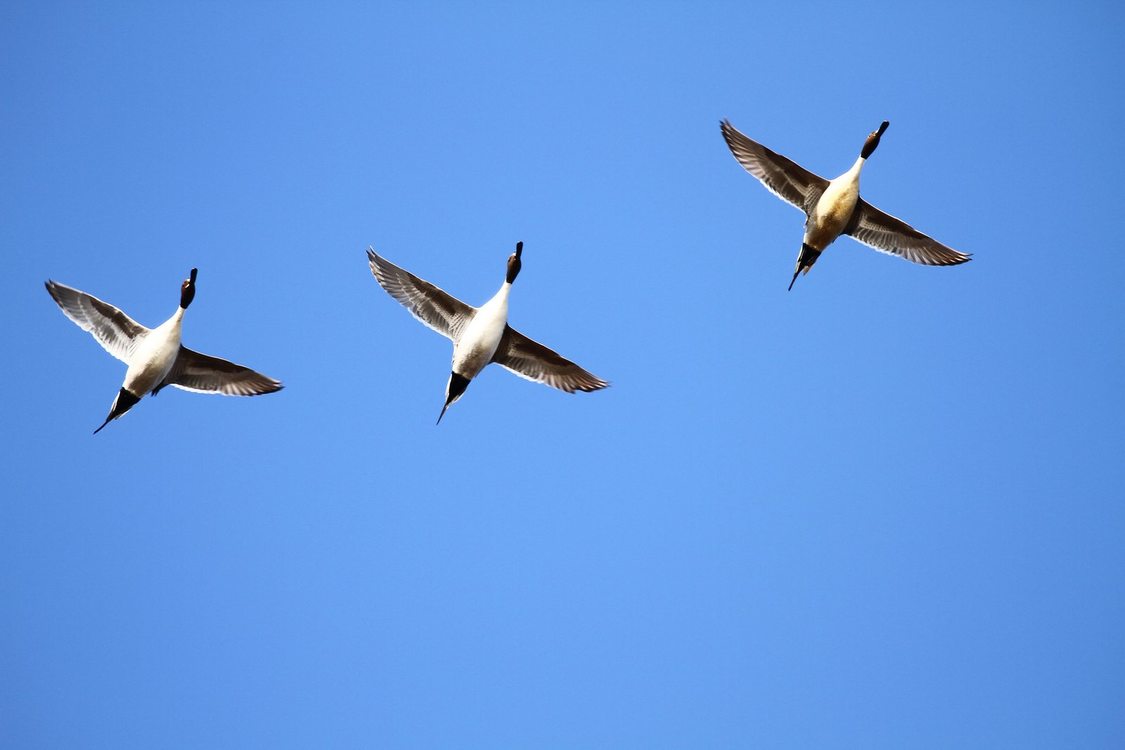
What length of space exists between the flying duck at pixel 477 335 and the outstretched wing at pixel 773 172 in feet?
12.8

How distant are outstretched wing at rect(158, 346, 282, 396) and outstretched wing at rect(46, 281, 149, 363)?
734 mm

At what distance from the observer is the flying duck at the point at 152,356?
17719 mm

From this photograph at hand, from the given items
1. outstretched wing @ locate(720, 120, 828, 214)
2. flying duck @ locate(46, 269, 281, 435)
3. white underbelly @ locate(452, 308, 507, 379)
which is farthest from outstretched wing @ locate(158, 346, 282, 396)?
outstretched wing @ locate(720, 120, 828, 214)

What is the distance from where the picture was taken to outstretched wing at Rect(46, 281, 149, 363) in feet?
59.4

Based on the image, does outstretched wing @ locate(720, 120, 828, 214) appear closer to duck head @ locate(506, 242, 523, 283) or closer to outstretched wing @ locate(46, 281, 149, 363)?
duck head @ locate(506, 242, 523, 283)

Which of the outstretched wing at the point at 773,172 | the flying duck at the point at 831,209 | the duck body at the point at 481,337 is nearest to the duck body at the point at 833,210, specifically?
the flying duck at the point at 831,209

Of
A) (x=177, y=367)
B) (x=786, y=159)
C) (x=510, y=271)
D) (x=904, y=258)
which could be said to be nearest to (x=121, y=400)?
(x=177, y=367)

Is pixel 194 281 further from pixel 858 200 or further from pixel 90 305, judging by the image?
pixel 858 200

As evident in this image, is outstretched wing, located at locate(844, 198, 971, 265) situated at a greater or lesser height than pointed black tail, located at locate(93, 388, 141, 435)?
greater

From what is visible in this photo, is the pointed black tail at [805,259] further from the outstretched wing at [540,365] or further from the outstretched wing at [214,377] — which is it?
the outstretched wing at [214,377]

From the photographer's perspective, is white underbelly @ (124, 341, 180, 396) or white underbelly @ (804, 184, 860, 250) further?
white underbelly @ (804, 184, 860, 250)

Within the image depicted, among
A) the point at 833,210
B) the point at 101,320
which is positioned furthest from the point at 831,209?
the point at 101,320

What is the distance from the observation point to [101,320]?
18.2 m

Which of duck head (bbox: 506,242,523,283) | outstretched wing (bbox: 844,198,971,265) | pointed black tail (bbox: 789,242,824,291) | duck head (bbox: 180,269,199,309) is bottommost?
duck head (bbox: 180,269,199,309)
